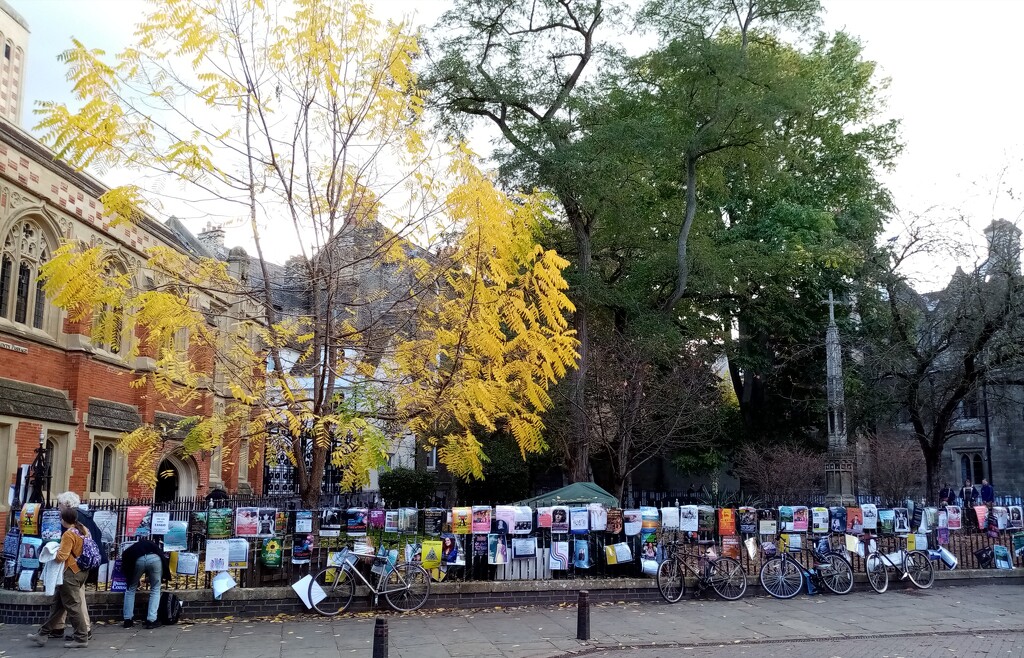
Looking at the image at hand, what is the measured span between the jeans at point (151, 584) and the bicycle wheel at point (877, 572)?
1103cm

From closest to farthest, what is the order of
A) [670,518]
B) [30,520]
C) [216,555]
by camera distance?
[30,520], [216,555], [670,518]

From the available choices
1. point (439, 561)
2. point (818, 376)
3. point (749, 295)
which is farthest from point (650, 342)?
point (818, 376)

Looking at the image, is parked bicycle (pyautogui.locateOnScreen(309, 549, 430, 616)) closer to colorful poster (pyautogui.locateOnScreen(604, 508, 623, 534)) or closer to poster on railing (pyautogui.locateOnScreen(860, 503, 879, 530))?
colorful poster (pyautogui.locateOnScreen(604, 508, 623, 534))

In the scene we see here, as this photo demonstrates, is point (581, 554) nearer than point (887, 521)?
Yes

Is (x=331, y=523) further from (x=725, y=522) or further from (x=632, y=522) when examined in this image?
(x=725, y=522)

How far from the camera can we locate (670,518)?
13.7 metres

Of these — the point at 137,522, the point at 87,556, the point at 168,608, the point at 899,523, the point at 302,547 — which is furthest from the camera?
the point at 899,523

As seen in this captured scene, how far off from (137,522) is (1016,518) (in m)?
15.3

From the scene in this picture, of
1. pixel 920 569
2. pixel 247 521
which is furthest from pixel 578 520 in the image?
pixel 920 569

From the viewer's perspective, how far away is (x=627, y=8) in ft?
74.8

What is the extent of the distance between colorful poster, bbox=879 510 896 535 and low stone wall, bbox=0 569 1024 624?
8.99 feet

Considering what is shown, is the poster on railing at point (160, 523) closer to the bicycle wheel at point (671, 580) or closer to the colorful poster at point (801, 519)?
the bicycle wheel at point (671, 580)

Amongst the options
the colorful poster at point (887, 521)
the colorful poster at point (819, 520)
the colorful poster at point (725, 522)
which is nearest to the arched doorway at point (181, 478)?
the colorful poster at point (725, 522)

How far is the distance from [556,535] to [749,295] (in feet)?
55.4
